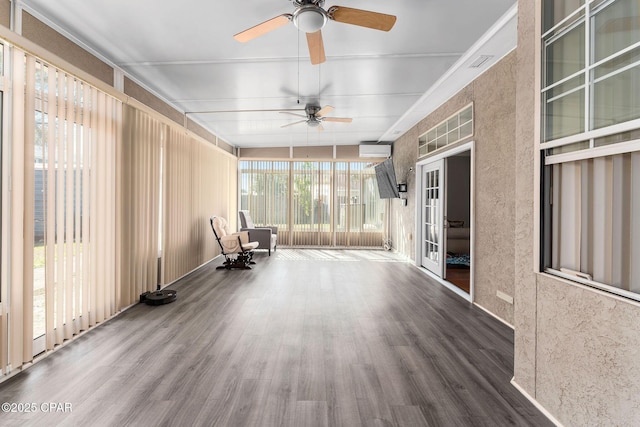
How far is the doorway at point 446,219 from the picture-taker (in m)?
4.68

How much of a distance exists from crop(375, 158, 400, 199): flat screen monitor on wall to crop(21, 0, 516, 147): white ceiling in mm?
1420

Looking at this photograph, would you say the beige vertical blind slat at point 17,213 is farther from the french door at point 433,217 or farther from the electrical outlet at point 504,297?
the french door at point 433,217

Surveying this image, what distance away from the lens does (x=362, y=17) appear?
2137mm

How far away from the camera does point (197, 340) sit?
2711 millimetres

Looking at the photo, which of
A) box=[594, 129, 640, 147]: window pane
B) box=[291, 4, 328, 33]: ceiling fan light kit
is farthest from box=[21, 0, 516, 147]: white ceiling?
box=[594, 129, 640, 147]: window pane

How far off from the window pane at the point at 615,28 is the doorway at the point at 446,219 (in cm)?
232

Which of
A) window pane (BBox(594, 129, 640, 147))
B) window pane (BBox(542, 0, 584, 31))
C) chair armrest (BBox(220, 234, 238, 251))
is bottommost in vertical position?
chair armrest (BBox(220, 234, 238, 251))

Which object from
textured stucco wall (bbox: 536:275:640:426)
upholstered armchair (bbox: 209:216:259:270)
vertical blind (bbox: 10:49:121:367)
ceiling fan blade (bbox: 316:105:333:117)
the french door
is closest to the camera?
textured stucco wall (bbox: 536:275:640:426)

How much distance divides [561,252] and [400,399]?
1.35 m

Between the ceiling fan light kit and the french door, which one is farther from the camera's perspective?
the french door

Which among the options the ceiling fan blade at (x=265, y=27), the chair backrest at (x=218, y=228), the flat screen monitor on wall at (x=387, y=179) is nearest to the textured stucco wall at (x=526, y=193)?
the ceiling fan blade at (x=265, y=27)

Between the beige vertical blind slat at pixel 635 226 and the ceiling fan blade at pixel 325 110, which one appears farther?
the ceiling fan blade at pixel 325 110

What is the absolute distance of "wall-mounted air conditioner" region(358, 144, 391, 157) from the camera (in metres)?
7.85

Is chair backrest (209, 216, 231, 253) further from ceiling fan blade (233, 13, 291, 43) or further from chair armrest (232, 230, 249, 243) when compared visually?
ceiling fan blade (233, 13, 291, 43)
